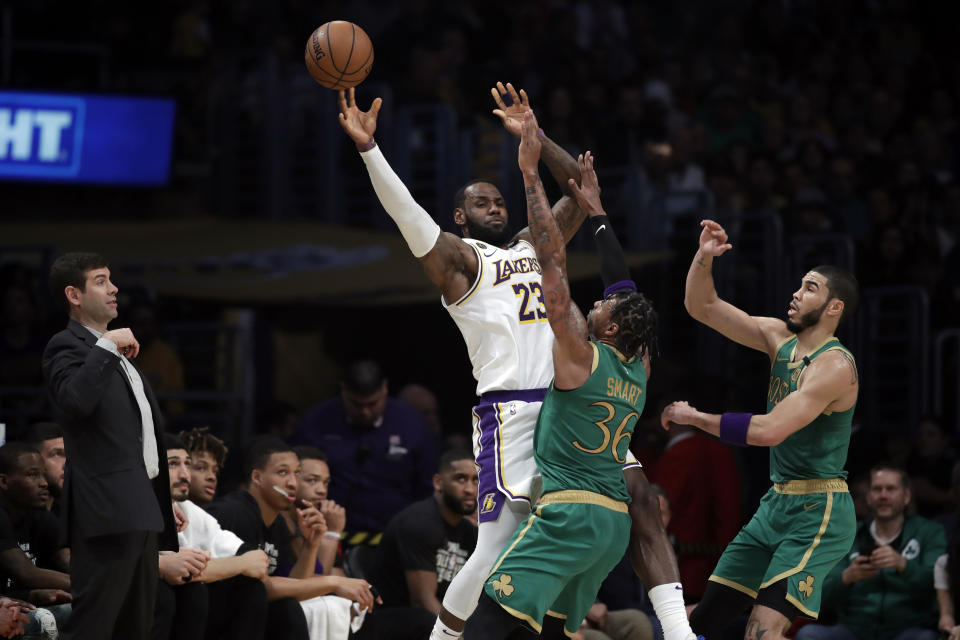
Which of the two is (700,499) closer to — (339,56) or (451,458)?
(451,458)

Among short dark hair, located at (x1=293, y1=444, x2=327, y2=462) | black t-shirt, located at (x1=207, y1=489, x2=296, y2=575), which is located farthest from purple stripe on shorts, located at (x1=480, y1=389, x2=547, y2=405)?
short dark hair, located at (x1=293, y1=444, x2=327, y2=462)

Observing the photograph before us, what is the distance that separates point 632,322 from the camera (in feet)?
20.0

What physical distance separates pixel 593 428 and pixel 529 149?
1.23m

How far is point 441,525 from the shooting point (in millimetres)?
8539

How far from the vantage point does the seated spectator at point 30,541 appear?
6891 mm

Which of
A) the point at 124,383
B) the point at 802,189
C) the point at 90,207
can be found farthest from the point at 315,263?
the point at 124,383

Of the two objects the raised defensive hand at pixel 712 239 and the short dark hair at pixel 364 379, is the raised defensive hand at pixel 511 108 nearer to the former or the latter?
the raised defensive hand at pixel 712 239

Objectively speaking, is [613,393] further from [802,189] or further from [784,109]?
[784,109]

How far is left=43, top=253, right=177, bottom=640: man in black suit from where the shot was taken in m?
5.79

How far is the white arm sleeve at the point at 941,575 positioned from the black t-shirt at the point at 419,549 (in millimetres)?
2680

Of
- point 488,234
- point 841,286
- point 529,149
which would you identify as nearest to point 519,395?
point 488,234

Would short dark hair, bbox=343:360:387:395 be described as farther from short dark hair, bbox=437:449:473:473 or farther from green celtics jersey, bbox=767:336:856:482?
green celtics jersey, bbox=767:336:856:482

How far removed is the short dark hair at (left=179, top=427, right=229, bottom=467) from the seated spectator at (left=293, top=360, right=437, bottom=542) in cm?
156

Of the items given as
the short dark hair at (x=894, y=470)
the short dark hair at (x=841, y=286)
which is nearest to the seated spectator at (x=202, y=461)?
the short dark hair at (x=841, y=286)
